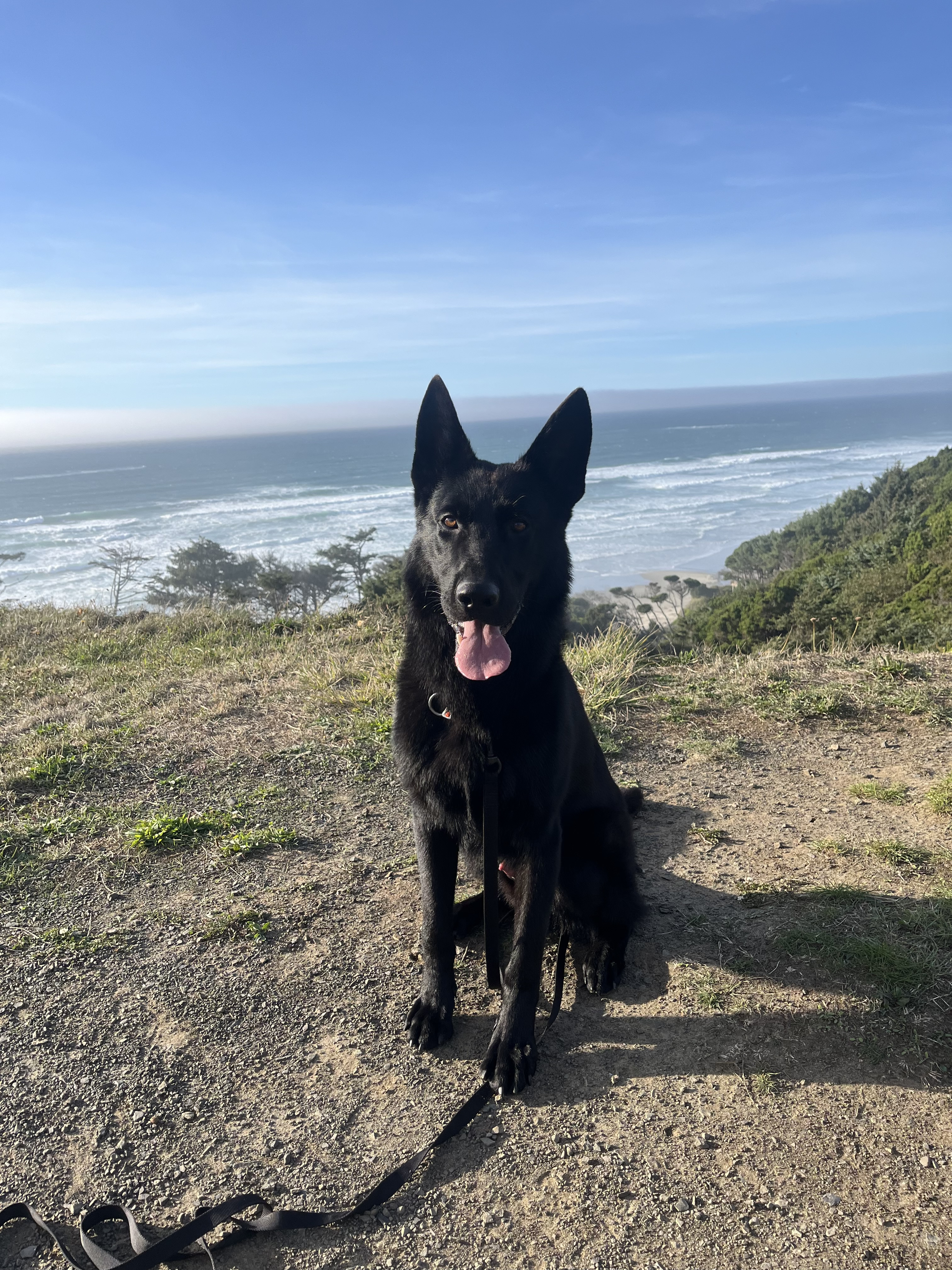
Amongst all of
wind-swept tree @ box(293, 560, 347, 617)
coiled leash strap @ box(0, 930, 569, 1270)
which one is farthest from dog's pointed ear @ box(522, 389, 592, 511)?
wind-swept tree @ box(293, 560, 347, 617)

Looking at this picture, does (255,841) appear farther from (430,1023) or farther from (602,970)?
(602,970)

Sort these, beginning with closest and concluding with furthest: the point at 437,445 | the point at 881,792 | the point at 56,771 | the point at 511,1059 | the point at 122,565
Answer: the point at 511,1059, the point at 437,445, the point at 881,792, the point at 56,771, the point at 122,565

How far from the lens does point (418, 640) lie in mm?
2789

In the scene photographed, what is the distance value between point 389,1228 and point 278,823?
2.36 meters

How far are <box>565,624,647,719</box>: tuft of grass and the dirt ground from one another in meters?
0.80

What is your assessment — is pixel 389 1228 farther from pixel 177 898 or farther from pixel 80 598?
pixel 80 598

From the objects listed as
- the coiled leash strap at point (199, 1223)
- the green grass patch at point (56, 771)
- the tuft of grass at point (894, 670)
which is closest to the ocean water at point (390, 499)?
the tuft of grass at point (894, 670)

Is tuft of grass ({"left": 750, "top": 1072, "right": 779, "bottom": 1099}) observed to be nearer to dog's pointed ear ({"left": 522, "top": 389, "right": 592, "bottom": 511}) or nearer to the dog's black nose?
the dog's black nose

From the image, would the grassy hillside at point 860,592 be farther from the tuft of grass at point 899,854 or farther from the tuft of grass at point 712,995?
the tuft of grass at point 712,995

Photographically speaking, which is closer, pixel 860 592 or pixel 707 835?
pixel 707 835

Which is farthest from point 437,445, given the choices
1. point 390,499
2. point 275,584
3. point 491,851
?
point 390,499

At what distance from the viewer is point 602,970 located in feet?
8.98

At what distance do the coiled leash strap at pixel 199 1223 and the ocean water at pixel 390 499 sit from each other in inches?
294

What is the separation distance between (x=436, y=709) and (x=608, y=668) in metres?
3.58
